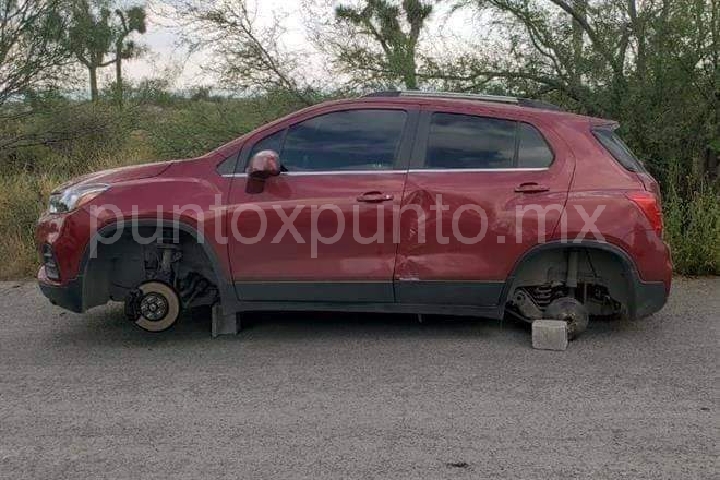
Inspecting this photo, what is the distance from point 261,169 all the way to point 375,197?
837 mm

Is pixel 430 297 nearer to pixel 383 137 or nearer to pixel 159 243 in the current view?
pixel 383 137

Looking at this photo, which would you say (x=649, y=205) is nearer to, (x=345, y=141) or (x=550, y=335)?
(x=550, y=335)

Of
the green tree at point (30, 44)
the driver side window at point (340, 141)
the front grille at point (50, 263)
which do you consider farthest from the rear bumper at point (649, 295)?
the green tree at point (30, 44)

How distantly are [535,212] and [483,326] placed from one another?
1.19 meters

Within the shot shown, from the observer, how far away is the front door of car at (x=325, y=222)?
5.15 meters

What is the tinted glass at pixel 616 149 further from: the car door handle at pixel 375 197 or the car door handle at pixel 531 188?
the car door handle at pixel 375 197

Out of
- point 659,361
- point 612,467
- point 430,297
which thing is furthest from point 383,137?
point 612,467

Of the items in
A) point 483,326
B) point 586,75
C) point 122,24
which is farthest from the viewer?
point 122,24

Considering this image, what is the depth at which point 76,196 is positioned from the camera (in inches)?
209

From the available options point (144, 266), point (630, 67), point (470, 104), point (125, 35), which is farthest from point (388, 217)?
point (125, 35)

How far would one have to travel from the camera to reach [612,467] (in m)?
3.43

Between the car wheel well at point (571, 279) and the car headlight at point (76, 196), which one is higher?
the car headlight at point (76, 196)

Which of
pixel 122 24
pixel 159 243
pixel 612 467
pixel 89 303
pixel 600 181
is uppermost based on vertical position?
pixel 122 24

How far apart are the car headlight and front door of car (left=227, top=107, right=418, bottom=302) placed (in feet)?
3.33
